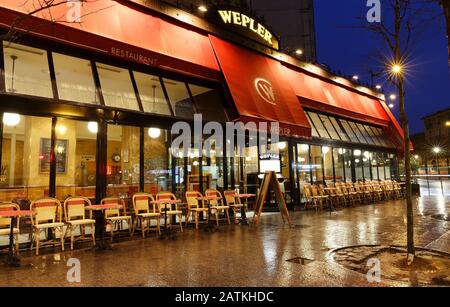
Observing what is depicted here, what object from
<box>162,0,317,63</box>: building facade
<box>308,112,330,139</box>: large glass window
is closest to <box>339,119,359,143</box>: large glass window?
<box>308,112,330,139</box>: large glass window

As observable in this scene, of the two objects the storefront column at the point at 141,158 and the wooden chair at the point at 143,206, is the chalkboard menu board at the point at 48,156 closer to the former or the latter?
the storefront column at the point at 141,158

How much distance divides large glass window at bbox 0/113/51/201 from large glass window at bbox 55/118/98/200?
23 centimetres

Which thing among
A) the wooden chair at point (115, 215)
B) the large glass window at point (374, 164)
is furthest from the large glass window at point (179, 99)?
the large glass window at point (374, 164)

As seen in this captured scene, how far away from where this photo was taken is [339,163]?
680 inches

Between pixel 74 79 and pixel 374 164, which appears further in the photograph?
pixel 374 164

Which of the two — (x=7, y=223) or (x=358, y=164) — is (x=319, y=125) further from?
(x=7, y=223)

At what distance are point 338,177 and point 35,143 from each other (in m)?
14.2

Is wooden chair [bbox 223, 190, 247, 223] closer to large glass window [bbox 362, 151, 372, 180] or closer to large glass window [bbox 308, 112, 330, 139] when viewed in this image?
large glass window [bbox 308, 112, 330, 139]

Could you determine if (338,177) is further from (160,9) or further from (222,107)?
(160,9)

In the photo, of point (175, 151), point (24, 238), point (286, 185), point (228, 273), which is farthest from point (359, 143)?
point (24, 238)

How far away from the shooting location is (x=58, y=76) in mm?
7863

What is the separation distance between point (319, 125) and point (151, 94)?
9.24 metres

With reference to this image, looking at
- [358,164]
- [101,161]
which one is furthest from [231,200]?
[358,164]

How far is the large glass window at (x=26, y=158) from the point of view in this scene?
25.6 ft
